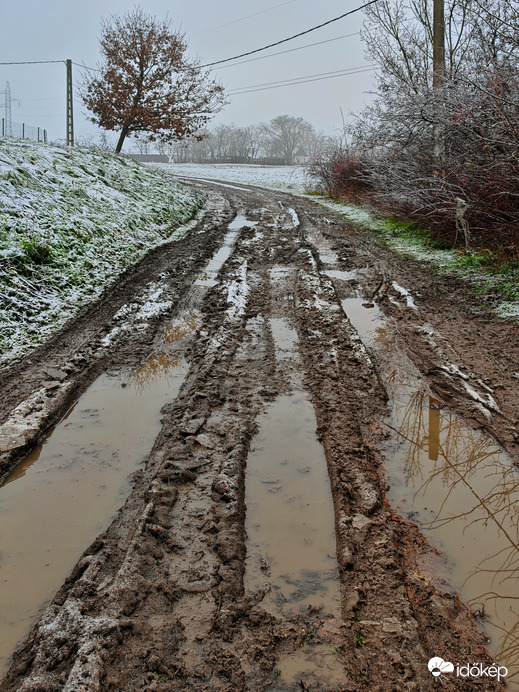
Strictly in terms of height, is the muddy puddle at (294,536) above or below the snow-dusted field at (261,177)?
below

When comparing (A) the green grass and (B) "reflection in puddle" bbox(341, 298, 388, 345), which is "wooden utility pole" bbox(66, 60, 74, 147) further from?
(B) "reflection in puddle" bbox(341, 298, 388, 345)

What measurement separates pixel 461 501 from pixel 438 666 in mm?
1234

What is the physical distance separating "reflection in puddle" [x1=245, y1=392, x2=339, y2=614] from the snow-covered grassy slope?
319cm

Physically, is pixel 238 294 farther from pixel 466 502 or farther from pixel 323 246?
pixel 466 502

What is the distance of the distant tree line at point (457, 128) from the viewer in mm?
7383

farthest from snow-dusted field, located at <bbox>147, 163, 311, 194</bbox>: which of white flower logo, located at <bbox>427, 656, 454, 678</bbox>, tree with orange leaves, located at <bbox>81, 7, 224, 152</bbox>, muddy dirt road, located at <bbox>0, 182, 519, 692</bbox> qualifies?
white flower logo, located at <bbox>427, 656, 454, 678</bbox>

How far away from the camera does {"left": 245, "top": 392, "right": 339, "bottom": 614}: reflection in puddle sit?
93.4 inches

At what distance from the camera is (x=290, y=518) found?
284cm

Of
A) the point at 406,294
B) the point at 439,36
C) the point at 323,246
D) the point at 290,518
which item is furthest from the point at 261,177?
the point at 290,518

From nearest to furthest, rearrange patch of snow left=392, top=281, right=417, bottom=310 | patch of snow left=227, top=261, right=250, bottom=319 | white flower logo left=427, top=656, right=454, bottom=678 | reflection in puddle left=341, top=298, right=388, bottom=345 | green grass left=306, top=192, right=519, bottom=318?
white flower logo left=427, top=656, right=454, bottom=678, reflection in puddle left=341, top=298, right=388, bottom=345, patch of snow left=227, top=261, right=250, bottom=319, patch of snow left=392, top=281, right=417, bottom=310, green grass left=306, top=192, right=519, bottom=318

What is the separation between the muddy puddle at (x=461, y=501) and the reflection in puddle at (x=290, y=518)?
1.72 ft

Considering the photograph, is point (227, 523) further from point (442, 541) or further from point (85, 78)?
point (85, 78)

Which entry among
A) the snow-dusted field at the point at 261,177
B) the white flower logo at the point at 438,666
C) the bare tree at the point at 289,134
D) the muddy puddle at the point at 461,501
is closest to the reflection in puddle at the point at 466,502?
the muddy puddle at the point at 461,501

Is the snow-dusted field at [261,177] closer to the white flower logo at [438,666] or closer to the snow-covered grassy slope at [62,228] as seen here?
the snow-covered grassy slope at [62,228]
